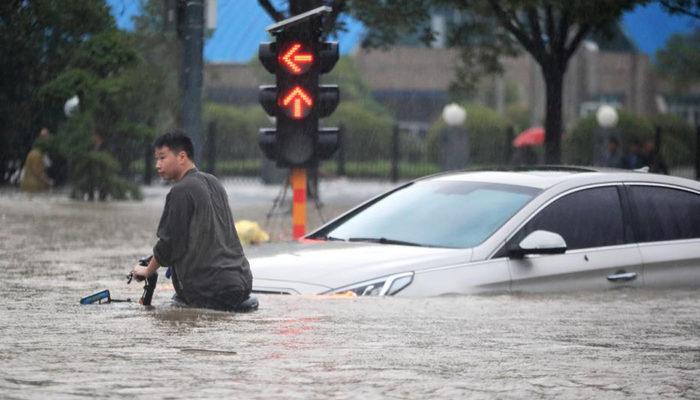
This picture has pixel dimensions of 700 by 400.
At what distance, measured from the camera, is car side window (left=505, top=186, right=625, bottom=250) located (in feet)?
38.9

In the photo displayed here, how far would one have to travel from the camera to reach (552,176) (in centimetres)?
1232

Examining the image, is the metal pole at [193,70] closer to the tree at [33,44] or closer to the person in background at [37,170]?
the tree at [33,44]

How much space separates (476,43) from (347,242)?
67.7 feet

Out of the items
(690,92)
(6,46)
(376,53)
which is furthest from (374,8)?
(690,92)

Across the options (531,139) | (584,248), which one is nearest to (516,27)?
(531,139)

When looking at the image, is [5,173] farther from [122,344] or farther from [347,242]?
[122,344]

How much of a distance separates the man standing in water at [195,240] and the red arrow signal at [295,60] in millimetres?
5431

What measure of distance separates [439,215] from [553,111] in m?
17.8

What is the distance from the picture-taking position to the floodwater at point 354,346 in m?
7.55

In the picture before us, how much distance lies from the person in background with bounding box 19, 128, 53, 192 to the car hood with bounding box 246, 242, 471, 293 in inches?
712

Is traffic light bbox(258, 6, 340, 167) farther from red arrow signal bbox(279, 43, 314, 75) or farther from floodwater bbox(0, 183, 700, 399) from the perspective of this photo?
floodwater bbox(0, 183, 700, 399)

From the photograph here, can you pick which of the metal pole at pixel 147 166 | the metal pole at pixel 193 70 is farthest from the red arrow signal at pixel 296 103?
the metal pole at pixel 147 166

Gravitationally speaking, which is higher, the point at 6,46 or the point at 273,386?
the point at 6,46

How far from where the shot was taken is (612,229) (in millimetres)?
12078
